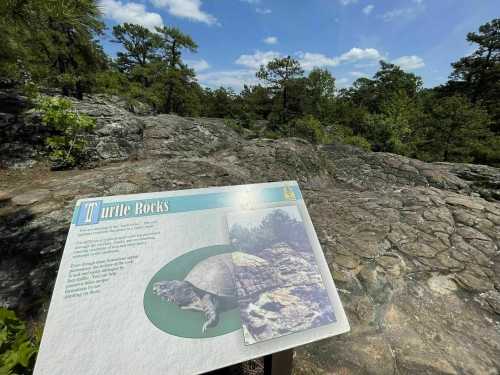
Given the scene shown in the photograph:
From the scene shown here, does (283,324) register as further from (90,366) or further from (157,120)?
(157,120)

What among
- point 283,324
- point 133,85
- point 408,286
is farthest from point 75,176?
point 133,85

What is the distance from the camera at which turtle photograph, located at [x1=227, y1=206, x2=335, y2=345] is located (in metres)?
1.21

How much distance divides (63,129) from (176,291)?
4.29 meters

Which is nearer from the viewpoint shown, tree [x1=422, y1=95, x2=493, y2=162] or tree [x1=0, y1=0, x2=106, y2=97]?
tree [x1=0, y1=0, x2=106, y2=97]

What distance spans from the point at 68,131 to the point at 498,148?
60.9 feet

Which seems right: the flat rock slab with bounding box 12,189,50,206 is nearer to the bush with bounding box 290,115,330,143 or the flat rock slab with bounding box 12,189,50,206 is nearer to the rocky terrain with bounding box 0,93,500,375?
the rocky terrain with bounding box 0,93,500,375

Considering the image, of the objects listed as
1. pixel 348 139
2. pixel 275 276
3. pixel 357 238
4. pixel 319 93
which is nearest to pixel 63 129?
pixel 275 276

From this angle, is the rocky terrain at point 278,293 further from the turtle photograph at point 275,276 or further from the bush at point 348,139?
the bush at point 348,139

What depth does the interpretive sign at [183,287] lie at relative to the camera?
1.02m

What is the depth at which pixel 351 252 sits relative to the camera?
2721 millimetres

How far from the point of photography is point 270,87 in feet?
54.5

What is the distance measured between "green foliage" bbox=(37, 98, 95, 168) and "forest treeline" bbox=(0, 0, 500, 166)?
0.63 m

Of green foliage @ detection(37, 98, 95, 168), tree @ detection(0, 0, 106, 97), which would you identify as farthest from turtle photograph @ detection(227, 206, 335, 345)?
green foliage @ detection(37, 98, 95, 168)

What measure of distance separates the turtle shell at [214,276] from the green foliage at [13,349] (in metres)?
0.80
